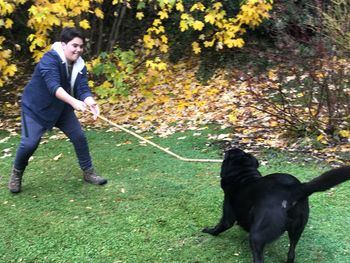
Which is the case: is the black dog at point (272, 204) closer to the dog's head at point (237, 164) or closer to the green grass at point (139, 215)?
the dog's head at point (237, 164)

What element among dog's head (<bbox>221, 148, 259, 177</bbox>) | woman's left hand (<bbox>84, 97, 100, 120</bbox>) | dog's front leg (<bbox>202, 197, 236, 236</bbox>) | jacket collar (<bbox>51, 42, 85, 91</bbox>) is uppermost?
jacket collar (<bbox>51, 42, 85, 91</bbox>)

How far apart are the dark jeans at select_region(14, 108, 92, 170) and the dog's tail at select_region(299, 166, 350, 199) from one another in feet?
8.73

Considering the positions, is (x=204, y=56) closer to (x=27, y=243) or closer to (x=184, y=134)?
(x=184, y=134)

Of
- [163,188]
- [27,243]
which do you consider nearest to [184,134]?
[163,188]

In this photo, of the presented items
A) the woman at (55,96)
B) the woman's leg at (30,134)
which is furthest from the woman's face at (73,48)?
the woman's leg at (30,134)

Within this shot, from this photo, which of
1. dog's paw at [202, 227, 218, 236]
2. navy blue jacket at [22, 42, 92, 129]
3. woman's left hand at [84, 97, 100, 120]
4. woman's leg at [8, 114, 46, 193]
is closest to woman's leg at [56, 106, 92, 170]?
navy blue jacket at [22, 42, 92, 129]

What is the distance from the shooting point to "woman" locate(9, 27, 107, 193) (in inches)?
174

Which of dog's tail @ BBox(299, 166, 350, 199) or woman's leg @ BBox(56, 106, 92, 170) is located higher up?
dog's tail @ BBox(299, 166, 350, 199)

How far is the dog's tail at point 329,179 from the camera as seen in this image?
306 cm

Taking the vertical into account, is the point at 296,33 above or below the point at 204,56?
above

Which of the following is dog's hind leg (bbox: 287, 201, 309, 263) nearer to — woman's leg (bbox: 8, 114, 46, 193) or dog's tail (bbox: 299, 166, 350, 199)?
dog's tail (bbox: 299, 166, 350, 199)

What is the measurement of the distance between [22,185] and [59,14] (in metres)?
2.76

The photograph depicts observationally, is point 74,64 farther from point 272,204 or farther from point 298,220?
point 298,220

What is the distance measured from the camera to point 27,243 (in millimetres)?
4008
